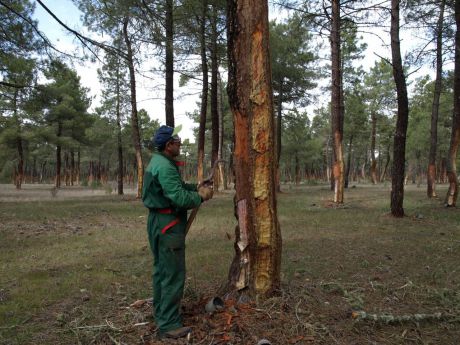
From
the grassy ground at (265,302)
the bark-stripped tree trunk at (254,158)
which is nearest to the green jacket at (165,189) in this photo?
the bark-stripped tree trunk at (254,158)

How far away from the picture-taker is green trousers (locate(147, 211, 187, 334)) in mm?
3506

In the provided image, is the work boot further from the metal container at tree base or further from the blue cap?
the blue cap

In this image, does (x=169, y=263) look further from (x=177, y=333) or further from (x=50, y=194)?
(x=50, y=194)

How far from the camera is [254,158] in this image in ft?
13.0

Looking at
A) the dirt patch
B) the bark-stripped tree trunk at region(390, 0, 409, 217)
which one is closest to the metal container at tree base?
the bark-stripped tree trunk at region(390, 0, 409, 217)

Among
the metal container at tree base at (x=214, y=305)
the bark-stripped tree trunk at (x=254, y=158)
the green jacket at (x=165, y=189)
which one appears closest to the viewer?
the green jacket at (x=165, y=189)

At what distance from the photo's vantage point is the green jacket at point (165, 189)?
133 inches

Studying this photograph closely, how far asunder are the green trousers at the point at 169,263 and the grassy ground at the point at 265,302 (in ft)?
0.92

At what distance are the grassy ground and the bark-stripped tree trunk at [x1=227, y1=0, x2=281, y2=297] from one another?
0.37 metres

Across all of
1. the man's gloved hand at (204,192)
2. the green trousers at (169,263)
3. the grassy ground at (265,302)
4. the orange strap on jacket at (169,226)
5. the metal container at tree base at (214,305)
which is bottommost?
the grassy ground at (265,302)

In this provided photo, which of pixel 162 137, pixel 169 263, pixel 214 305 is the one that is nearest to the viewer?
pixel 169 263

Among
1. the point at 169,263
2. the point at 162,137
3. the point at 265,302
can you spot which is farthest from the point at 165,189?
the point at 265,302

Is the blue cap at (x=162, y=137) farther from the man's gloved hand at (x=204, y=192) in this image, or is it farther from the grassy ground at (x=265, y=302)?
the grassy ground at (x=265, y=302)

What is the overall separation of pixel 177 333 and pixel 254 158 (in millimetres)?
1832
